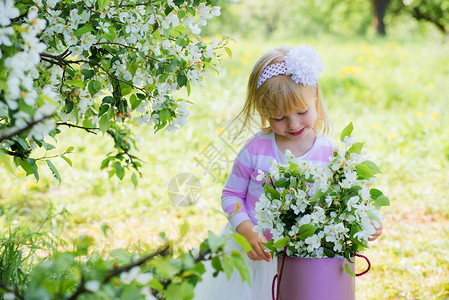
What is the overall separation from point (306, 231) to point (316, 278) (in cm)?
18

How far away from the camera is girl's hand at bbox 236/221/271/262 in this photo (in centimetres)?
174

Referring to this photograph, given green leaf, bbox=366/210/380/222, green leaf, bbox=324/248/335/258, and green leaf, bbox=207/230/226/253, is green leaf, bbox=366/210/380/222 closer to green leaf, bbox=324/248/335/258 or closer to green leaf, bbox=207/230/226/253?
green leaf, bbox=324/248/335/258

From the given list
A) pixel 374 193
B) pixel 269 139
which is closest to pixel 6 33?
pixel 374 193

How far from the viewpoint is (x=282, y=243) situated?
4.78ft

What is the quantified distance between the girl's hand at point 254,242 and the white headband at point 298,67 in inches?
23.0

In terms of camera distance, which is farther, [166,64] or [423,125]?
[423,125]

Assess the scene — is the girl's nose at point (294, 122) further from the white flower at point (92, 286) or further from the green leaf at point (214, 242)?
the white flower at point (92, 286)

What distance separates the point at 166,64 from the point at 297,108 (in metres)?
0.61

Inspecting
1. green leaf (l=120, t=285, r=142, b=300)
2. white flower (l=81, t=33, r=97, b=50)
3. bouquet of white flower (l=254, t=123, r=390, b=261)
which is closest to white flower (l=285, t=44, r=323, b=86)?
bouquet of white flower (l=254, t=123, r=390, b=261)

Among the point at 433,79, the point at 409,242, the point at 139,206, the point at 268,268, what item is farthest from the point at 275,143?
the point at 433,79

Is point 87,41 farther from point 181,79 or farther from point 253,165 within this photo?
point 253,165

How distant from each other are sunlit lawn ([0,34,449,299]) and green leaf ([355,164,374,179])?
708 millimetres

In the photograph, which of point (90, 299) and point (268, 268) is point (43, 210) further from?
point (90, 299)

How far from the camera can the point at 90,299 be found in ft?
2.61
